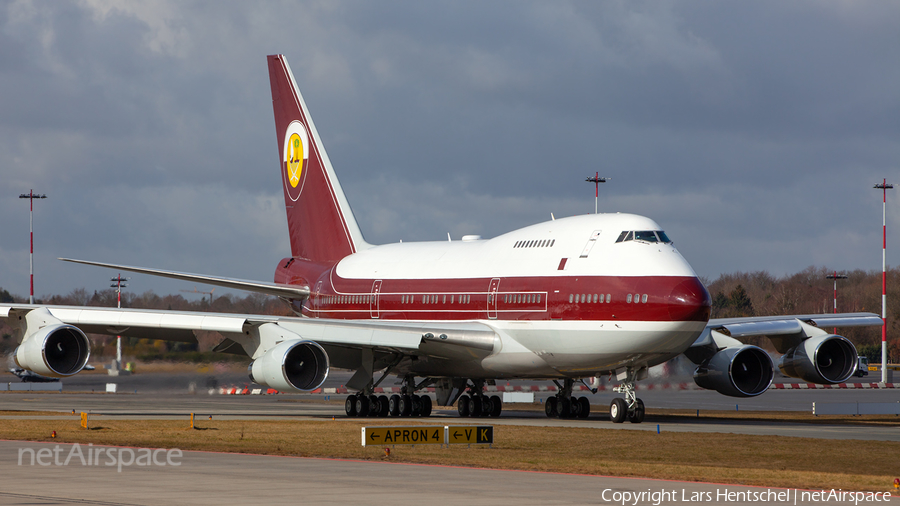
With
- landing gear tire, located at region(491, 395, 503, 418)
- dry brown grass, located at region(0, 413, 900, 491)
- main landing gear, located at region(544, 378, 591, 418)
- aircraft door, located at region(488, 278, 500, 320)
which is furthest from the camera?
landing gear tire, located at region(491, 395, 503, 418)

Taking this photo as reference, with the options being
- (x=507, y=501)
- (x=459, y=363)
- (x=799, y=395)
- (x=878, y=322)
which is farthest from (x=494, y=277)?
(x=799, y=395)

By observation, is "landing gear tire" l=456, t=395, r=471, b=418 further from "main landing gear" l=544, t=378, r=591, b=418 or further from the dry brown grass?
the dry brown grass

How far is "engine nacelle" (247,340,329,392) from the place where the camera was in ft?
91.2

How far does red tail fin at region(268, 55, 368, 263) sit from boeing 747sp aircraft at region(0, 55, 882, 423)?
2.67m

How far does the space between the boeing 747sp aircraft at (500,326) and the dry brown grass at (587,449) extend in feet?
9.49

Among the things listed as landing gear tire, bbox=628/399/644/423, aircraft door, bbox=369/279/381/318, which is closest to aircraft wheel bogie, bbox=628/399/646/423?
landing gear tire, bbox=628/399/644/423

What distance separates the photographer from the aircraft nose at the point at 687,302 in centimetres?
2562

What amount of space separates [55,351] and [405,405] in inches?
387

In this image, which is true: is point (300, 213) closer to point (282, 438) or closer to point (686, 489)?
point (282, 438)

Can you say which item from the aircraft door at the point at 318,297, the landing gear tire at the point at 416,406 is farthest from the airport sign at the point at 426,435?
the aircraft door at the point at 318,297

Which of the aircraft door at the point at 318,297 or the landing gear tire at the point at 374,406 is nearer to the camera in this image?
the landing gear tire at the point at 374,406

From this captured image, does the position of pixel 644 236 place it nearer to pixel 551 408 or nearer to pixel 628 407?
pixel 628 407

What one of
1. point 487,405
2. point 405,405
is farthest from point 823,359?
point 405,405

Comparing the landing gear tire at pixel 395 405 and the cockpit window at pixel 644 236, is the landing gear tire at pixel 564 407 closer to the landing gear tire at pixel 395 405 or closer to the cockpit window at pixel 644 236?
the landing gear tire at pixel 395 405
